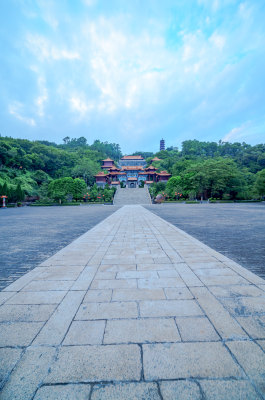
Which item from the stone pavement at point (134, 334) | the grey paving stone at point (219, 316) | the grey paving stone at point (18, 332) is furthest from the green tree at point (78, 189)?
the grey paving stone at point (219, 316)

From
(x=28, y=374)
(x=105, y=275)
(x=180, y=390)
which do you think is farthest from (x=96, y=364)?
(x=105, y=275)

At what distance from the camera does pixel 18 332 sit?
179 centimetres

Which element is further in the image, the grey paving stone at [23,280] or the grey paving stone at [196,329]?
the grey paving stone at [23,280]

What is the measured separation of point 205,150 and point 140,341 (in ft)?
293

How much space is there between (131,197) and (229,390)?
37839 mm

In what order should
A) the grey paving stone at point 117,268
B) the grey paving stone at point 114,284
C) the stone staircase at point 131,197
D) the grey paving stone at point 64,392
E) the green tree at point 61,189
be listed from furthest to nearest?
the stone staircase at point 131,197 → the green tree at point 61,189 → the grey paving stone at point 117,268 → the grey paving stone at point 114,284 → the grey paving stone at point 64,392

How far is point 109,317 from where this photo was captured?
78.8 inches

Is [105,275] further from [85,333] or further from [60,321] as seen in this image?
[85,333]

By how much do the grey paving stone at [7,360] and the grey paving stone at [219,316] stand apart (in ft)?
5.84

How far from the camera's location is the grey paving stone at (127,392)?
120 cm

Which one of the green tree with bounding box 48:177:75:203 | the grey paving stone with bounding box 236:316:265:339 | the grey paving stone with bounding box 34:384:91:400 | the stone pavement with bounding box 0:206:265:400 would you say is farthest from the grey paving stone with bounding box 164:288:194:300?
the green tree with bounding box 48:177:75:203

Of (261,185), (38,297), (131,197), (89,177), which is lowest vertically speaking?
(38,297)

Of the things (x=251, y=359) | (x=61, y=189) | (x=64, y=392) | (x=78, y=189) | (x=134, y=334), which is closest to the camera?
(x=64, y=392)

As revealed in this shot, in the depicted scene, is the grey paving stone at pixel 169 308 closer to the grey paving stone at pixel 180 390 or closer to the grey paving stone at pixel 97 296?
the grey paving stone at pixel 97 296
